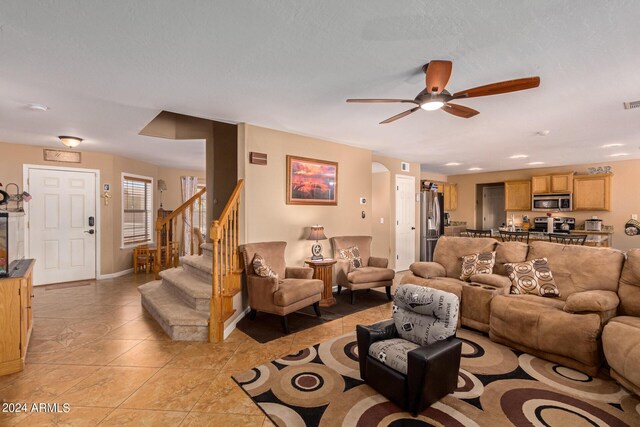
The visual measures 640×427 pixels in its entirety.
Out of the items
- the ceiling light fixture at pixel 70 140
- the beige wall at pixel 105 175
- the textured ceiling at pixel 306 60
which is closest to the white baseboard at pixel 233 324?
the textured ceiling at pixel 306 60

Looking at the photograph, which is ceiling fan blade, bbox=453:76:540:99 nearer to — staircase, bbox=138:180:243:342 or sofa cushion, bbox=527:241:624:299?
sofa cushion, bbox=527:241:624:299

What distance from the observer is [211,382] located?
2371 mm

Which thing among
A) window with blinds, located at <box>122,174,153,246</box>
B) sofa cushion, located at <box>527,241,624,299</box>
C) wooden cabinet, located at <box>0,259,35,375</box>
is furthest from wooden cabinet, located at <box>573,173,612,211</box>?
window with blinds, located at <box>122,174,153,246</box>

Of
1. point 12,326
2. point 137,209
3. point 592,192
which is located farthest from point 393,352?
point 592,192

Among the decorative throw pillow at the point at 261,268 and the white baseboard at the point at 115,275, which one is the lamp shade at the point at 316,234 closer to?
the decorative throw pillow at the point at 261,268

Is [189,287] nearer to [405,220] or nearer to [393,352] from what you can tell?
[393,352]

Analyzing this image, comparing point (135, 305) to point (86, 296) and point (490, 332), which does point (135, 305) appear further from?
point (490, 332)

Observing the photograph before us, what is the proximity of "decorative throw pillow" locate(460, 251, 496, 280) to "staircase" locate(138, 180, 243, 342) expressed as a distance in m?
2.86

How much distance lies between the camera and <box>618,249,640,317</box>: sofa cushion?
264 centimetres

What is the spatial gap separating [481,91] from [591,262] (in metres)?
2.26

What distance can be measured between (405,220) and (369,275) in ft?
9.39

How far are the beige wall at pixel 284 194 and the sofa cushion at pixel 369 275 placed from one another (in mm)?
729

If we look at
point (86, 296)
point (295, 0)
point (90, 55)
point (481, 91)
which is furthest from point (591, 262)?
point (86, 296)

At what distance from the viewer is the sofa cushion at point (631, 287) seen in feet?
8.66
